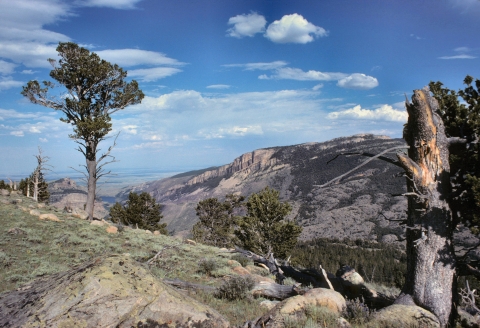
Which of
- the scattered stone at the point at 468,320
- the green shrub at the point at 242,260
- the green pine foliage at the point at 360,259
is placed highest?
the scattered stone at the point at 468,320

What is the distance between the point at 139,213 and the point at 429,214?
34.4 meters

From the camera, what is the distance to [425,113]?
23.4 feet

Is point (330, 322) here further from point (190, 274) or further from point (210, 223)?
point (210, 223)

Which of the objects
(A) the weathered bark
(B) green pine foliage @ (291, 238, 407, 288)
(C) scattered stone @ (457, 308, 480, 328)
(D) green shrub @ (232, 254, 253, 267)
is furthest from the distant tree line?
(C) scattered stone @ (457, 308, 480, 328)

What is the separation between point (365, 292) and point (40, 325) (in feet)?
29.7

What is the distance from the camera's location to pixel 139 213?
36.2 metres

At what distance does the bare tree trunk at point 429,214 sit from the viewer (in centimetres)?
682

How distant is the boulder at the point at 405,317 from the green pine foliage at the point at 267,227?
20662 millimetres

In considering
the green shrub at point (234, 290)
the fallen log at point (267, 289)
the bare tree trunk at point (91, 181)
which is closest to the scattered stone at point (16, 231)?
the bare tree trunk at point (91, 181)

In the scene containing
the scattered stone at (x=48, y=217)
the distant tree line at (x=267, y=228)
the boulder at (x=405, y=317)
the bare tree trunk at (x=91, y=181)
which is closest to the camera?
the boulder at (x=405, y=317)

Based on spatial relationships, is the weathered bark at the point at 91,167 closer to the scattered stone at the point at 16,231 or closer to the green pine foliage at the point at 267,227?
the scattered stone at the point at 16,231

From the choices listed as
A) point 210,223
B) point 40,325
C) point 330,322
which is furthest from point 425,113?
point 210,223

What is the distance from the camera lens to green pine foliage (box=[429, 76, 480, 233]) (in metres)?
7.21

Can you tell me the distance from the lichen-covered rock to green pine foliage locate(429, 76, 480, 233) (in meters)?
6.69
